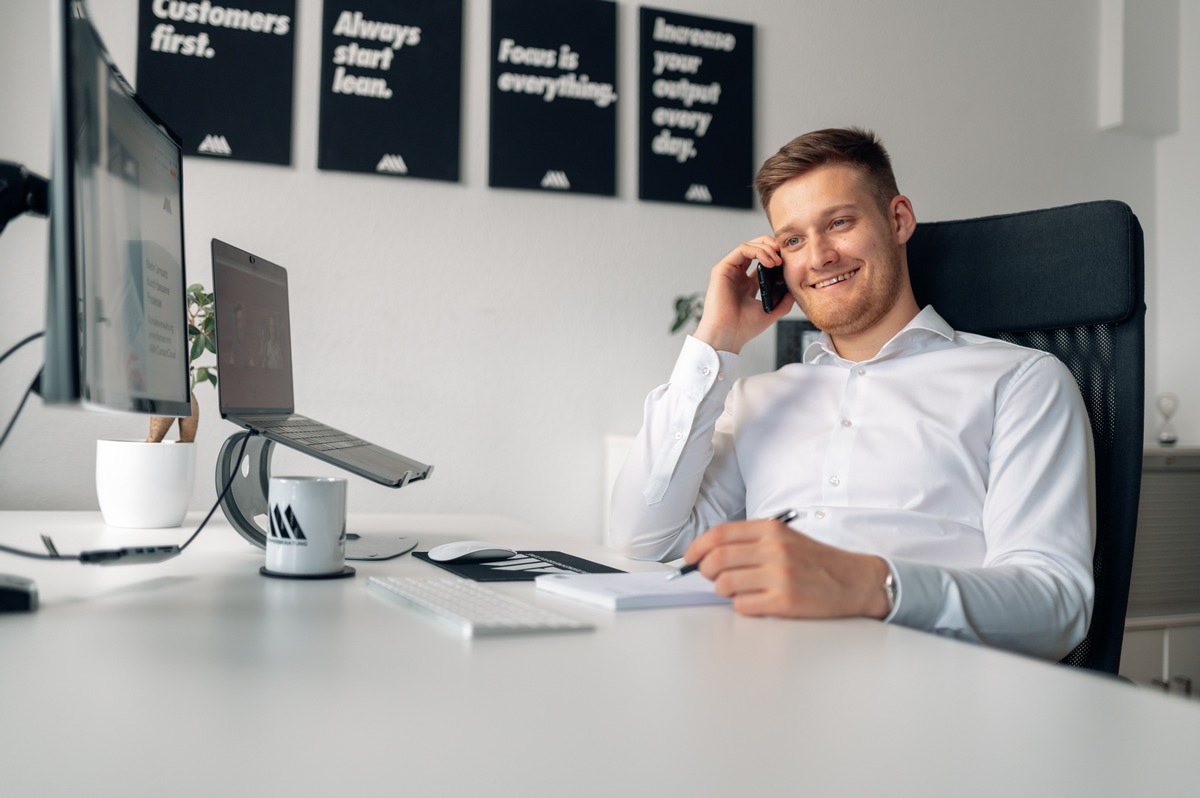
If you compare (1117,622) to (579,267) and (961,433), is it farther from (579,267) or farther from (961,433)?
(579,267)

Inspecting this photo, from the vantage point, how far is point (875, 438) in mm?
1505

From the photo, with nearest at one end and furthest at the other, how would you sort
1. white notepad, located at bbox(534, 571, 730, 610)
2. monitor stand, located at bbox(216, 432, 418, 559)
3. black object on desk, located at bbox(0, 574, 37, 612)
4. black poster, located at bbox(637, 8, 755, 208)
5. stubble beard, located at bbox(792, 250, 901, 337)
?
1. black object on desk, located at bbox(0, 574, 37, 612)
2. white notepad, located at bbox(534, 571, 730, 610)
3. monitor stand, located at bbox(216, 432, 418, 559)
4. stubble beard, located at bbox(792, 250, 901, 337)
5. black poster, located at bbox(637, 8, 755, 208)

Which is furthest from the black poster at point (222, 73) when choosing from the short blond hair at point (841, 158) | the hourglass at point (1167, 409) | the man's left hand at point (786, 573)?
the hourglass at point (1167, 409)

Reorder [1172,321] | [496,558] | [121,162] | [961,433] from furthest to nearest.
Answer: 1. [1172,321]
2. [961,433]
3. [496,558]
4. [121,162]

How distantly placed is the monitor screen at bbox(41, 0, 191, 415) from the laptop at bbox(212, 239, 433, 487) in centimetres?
5

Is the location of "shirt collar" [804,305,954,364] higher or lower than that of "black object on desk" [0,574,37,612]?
higher

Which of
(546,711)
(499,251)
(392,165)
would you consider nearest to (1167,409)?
(499,251)

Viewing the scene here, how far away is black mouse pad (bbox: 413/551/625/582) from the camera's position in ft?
3.70

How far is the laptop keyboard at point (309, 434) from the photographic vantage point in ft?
3.96

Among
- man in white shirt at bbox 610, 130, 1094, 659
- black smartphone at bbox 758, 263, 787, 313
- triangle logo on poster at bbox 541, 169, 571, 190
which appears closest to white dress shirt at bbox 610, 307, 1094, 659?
man in white shirt at bbox 610, 130, 1094, 659

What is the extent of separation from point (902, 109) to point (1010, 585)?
2.19m

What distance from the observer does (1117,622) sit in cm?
127

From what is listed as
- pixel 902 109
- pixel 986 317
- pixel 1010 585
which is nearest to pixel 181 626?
pixel 1010 585

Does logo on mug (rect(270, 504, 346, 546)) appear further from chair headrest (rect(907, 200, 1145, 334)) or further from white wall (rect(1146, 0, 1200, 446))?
white wall (rect(1146, 0, 1200, 446))
